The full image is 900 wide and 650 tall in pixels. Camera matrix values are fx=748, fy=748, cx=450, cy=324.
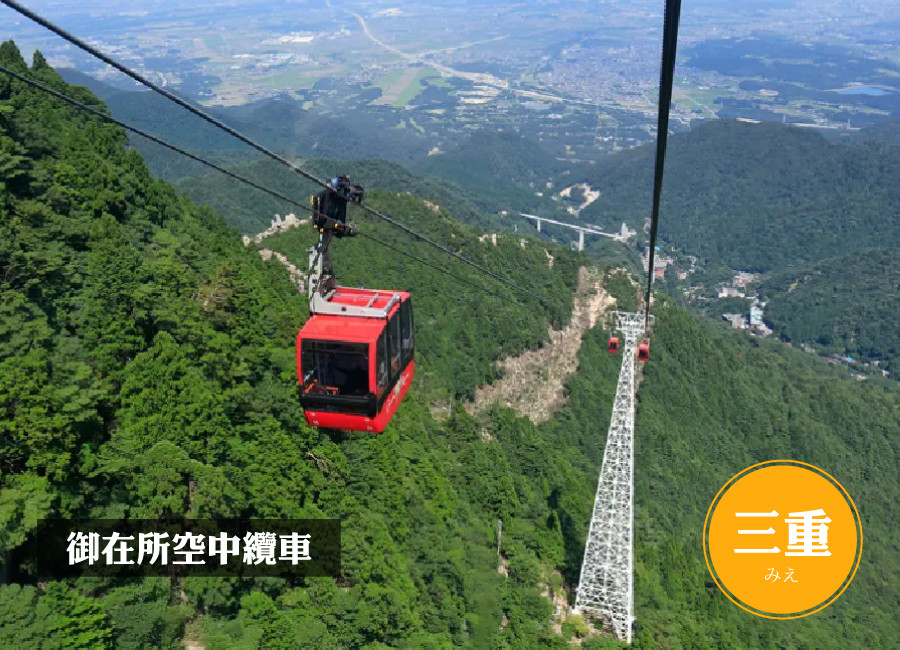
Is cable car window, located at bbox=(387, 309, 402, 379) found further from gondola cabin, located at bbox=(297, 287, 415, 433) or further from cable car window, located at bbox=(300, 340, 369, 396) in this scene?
cable car window, located at bbox=(300, 340, 369, 396)

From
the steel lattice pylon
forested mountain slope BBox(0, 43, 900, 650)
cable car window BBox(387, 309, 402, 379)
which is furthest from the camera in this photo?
the steel lattice pylon

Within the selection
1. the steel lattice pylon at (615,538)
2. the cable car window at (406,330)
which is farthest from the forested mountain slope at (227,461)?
the cable car window at (406,330)

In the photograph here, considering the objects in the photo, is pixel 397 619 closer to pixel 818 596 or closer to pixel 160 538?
pixel 160 538

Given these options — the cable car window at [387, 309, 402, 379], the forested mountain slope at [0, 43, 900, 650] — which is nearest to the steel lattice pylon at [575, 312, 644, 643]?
the forested mountain slope at [0, 43, 900, 650]

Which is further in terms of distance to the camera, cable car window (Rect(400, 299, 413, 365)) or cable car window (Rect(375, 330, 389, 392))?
cable car window (Rect(400, 299, 413, 365))

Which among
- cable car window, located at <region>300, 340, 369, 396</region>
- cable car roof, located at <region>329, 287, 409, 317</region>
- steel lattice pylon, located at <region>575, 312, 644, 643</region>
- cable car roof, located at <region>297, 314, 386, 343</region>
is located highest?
cable car roof, located at <region>329, 287, 409, 317</region>

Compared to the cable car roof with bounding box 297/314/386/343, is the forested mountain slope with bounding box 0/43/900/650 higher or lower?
lower

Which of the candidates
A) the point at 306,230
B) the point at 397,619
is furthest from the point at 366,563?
the point at 306,230
